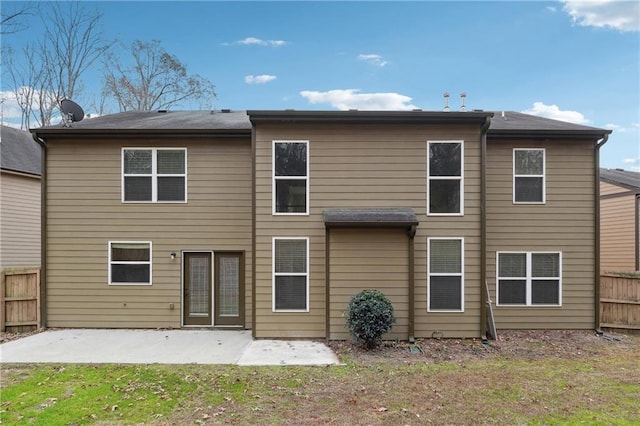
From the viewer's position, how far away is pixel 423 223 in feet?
25.4

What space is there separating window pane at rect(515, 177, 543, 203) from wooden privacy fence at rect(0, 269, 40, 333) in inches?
451

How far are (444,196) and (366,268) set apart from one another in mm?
2282

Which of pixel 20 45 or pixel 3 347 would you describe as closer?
pixel 3 347

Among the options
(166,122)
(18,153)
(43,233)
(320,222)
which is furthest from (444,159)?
(18,153)

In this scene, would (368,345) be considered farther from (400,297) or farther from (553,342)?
(553,342)

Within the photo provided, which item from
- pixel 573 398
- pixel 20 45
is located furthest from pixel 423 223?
pixel 20 45

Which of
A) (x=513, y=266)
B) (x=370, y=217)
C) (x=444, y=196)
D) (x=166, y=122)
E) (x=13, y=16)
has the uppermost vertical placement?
(x=13, y=16)

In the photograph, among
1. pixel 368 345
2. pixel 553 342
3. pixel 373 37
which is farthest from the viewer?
pixel 373 37

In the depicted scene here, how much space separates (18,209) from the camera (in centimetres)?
1184

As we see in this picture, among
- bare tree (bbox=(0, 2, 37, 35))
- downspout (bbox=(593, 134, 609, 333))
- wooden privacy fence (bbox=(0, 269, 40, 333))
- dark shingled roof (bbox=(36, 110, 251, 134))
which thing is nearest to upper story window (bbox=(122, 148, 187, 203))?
dark shingled roof (bbox=(36, 110, 251, 134))

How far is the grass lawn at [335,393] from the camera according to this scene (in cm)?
429

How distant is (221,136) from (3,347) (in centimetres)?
612

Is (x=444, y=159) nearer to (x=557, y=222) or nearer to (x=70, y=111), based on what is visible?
(x=557, y=222)

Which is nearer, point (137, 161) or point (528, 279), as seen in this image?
point (528, 279)
